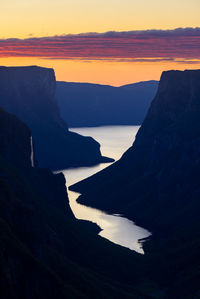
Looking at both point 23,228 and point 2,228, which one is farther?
point 23,228

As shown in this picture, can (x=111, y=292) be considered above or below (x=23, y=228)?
below

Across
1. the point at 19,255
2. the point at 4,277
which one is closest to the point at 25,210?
the point at 19,255

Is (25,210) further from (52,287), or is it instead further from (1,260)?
(1,260)

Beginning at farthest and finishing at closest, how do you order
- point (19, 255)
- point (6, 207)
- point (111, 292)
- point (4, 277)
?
point (111, 292), point (6, 207), point (19, 255), point (4, 277)

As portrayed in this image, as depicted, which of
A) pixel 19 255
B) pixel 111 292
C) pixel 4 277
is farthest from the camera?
pixel 111 292

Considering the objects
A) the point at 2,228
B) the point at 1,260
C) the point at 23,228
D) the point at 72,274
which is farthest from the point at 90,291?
the point at 1,260

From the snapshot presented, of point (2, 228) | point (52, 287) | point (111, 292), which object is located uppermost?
point (2, 228)

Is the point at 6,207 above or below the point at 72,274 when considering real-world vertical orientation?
above

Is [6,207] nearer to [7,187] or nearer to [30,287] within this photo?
[7,187]

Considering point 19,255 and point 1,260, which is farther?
point 19,255
